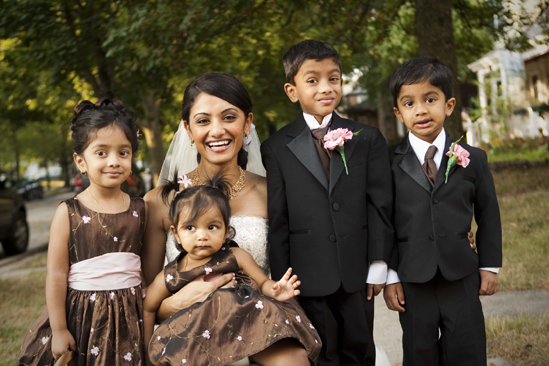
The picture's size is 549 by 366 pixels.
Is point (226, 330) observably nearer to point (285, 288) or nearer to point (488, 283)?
point (285, 288)

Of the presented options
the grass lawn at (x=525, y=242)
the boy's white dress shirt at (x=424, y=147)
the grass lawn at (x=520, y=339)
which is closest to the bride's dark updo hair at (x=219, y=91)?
the boy's white dress shirt at (x=424, y=147)

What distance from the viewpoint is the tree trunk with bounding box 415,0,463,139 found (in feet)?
25.5

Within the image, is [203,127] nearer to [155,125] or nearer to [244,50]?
[244,50]

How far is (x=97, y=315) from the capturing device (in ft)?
9.07

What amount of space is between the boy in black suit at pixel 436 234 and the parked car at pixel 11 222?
1065 centimetres

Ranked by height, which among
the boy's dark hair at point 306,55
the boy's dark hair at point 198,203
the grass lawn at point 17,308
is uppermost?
the boy's dark hair at point 306,55

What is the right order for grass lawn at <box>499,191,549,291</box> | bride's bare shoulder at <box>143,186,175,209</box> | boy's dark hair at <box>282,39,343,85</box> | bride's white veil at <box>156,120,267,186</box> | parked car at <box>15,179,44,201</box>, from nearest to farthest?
boy's dark hair at <box>282,39,343,85</box> < bride's bare shoulder at <box>143,186,175,209</box> < bride's white veil at <box>156,120,267,186</box> < grass lawn at <box>499,191,549,291</box> < parked car at <box>15,179,44,201</box>

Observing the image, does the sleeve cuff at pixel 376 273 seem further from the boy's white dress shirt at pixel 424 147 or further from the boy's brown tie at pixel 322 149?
the boy's brown tie at pixel 322 149

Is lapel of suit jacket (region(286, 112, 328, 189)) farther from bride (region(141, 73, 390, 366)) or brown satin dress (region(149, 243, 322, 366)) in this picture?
brown satin dress (region(149, 243, 322, 366))

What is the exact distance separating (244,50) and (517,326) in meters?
11.2

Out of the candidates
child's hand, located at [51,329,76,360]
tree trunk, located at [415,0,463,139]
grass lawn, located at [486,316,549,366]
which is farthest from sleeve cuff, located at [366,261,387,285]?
tree trunk, located at [415,0,463,139]

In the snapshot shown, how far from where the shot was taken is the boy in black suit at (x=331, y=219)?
3090 millimetres

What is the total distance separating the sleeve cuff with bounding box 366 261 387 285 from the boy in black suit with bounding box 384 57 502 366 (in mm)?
95

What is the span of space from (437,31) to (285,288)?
6292 millimetres
